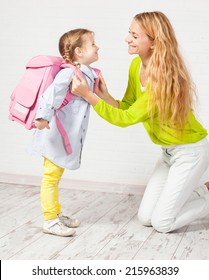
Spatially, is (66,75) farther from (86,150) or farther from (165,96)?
(86,150)

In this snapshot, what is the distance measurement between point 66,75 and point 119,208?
3.56 ft

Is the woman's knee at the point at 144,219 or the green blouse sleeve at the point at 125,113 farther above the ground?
the green blouse sleeve at the point at 125,113

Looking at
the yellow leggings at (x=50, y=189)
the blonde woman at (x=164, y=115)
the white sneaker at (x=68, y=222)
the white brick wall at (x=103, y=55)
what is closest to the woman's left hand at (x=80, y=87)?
the blonde woman at (x=164, y=115)

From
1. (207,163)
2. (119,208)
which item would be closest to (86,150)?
(119,208)

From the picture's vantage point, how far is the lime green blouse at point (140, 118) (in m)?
2.78

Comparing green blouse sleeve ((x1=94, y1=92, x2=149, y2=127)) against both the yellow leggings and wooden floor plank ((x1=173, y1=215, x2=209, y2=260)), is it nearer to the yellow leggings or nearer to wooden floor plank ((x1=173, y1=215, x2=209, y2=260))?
the yellow leggings

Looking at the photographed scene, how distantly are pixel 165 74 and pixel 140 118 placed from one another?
240 mm

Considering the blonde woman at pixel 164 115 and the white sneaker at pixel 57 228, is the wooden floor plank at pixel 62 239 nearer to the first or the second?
the white sneaker at pixel 57 228

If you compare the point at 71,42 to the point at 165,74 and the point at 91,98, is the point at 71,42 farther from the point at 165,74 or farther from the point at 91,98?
the point at 165,74

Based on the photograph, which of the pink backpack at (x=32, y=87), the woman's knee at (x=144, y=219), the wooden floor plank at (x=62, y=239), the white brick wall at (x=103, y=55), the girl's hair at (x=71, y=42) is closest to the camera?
the wooden floor plank at (x=62, y=239)

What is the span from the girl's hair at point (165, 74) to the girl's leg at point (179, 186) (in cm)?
21

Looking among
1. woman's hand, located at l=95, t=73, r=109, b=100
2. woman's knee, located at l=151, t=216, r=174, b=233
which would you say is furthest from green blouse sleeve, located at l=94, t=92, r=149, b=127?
woman's knee, located at l=151, t=216, r=174, b=233

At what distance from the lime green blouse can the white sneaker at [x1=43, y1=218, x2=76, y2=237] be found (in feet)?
1.84

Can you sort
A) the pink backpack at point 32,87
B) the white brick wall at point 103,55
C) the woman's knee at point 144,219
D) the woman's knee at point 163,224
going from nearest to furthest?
the pink backpack at point 32,87
the woman's knee at point 163,224
the woman's knee at point 144,219
the white brick wall at point 103,55
